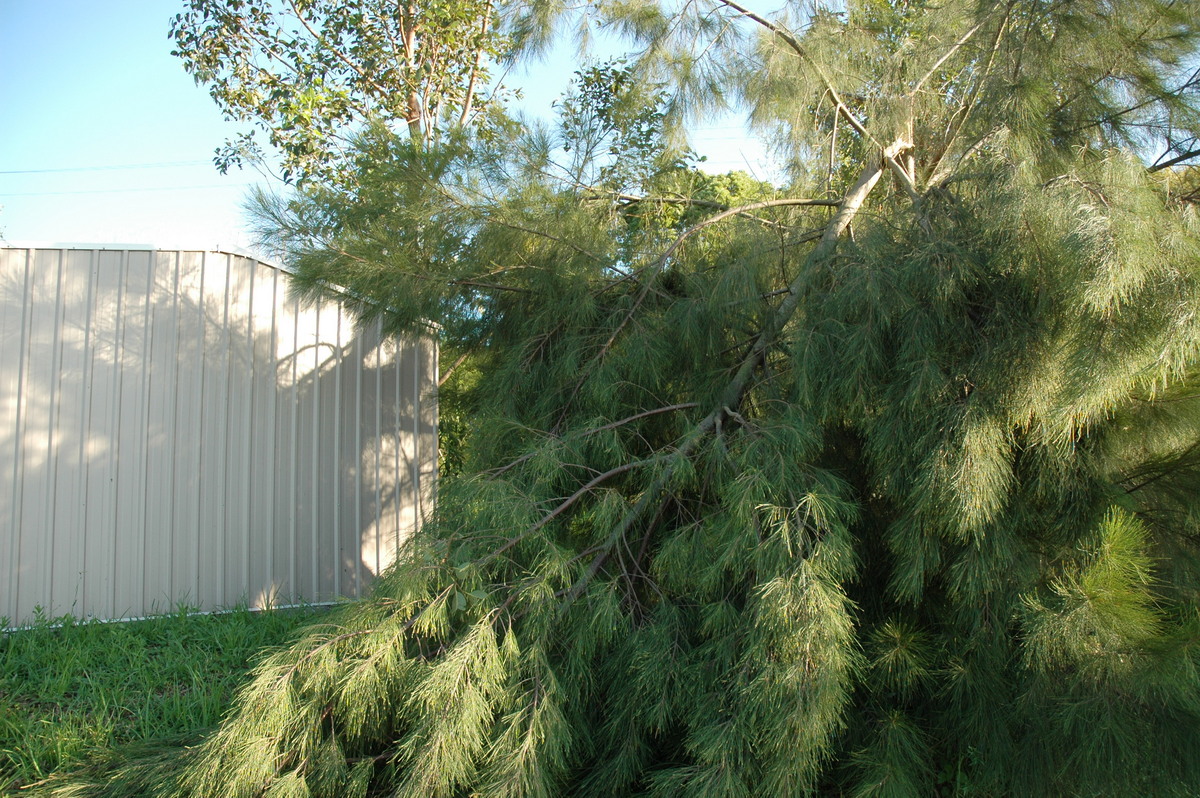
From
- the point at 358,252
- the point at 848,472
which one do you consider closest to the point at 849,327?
the point at 848,472

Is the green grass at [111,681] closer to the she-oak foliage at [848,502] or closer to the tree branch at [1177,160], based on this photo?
the she-oak foliage at [848,502]

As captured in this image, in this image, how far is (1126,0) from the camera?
317 centimetres

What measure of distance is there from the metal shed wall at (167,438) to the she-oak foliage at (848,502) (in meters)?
1.38

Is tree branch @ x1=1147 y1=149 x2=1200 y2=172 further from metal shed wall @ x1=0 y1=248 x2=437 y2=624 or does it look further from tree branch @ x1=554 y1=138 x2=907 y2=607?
metal shed wall @ x1=0 y1=248 x2=437 y2=624

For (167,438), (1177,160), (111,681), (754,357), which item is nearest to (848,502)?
(754,357)

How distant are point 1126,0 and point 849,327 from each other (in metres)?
1.72

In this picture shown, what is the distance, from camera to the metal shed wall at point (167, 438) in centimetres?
418

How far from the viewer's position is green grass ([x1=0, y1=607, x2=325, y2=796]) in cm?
297

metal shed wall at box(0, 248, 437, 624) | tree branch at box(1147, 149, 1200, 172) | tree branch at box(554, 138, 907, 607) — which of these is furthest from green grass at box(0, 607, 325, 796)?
tree branch at box(1147, 149, 1200, 172)

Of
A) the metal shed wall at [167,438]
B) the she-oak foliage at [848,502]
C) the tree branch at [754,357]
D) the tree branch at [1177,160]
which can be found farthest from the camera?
the metal shed wall at [167,438]

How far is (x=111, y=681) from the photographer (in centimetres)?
341

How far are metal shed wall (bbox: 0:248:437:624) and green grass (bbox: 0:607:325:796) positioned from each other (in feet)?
1.12

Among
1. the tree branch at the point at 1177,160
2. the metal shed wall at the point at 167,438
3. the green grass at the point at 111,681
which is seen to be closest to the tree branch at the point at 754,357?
the tree branch at the point at 1177,160

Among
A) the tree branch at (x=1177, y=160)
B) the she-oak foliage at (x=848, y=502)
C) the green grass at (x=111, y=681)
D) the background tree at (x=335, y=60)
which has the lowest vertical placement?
the green grass at (x=111, y=681)
